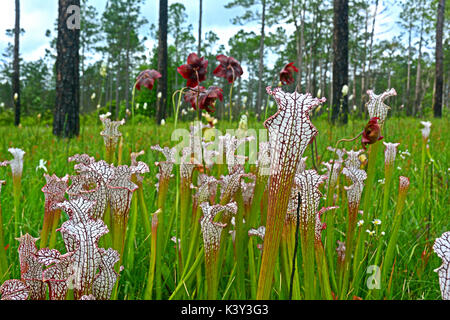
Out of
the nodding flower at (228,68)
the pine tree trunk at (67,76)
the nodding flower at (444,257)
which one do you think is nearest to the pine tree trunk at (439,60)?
the pine tree trunk at (67,76)

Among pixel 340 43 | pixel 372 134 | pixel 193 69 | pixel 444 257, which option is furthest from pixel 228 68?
pixel 340 43

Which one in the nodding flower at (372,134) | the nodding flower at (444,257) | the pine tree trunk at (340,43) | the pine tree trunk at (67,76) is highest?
the pine tree trunk at (340,43)

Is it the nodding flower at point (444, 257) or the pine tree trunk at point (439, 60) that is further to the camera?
the pine tree trunk at point (439, 60)

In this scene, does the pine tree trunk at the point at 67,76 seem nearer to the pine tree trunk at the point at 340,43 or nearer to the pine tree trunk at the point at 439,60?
the pine tree trunk at the point at 340,43

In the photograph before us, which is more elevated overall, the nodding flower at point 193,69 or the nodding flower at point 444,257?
the nodding flower at point 193,69

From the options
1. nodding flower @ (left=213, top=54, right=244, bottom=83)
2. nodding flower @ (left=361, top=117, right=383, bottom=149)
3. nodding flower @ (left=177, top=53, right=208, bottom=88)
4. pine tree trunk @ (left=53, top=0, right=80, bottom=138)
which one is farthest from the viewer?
pine tree trunk @ (left=53, top=0, right=80, bottom=138)

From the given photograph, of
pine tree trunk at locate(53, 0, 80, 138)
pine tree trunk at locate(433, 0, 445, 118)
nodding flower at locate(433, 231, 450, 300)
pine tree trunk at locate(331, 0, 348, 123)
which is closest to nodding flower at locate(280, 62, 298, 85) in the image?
nodding flower at locate(433, 231, 450, 300)

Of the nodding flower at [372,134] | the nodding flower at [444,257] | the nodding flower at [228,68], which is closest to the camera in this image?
the nodding flower at [444,257]

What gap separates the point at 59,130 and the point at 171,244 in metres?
4.28

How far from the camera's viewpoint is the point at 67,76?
4.62 meters

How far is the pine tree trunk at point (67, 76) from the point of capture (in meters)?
4.57

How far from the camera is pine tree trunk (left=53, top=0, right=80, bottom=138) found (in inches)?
180

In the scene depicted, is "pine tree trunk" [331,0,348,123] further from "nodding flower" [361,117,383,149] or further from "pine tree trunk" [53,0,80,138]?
"nodding flower" [361,117,383,149]
